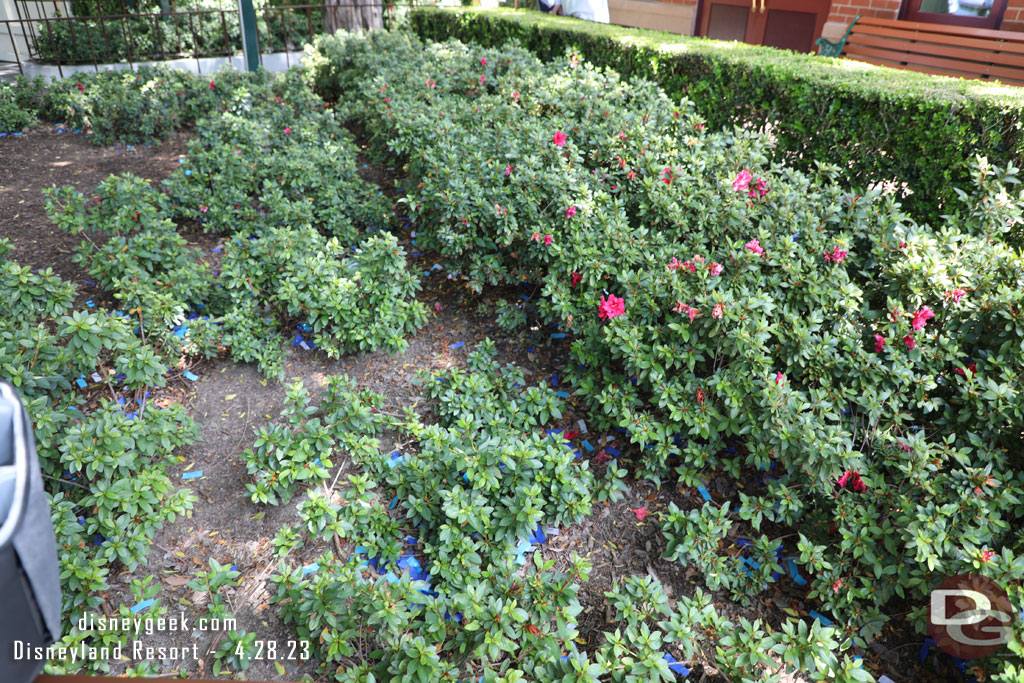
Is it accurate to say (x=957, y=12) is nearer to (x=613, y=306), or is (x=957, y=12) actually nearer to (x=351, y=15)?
(x=613, y=306)

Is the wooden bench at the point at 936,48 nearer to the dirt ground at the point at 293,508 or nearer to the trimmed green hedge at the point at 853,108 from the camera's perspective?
the trimmed green hedge at the point at 853,108

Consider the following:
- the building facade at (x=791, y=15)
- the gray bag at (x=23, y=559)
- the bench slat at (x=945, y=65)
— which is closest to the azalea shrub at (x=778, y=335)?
the gray bag at (x=23, y=559)

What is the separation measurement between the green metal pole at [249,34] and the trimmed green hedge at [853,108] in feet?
15.1

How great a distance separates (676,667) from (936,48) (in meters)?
7.91

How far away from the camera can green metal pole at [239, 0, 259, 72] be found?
7.90 m

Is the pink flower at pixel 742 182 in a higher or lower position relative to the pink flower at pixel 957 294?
higher

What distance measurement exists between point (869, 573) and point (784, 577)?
0.34 meters

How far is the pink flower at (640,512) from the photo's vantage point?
2930 millimetres

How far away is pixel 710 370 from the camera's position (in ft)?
10.6

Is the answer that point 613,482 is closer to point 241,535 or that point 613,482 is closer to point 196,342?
point 241,535

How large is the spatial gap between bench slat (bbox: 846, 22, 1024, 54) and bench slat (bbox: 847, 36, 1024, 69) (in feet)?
0.15

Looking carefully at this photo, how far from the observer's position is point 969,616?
2156 mm

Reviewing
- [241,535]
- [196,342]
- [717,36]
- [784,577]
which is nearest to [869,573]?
[784,577]

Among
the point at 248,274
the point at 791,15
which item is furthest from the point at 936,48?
the point at 248,274
